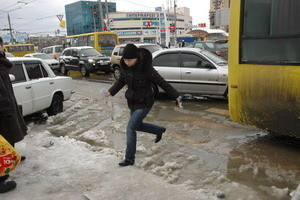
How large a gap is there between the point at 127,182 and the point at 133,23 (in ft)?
331

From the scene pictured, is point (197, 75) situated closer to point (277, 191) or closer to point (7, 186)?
point (277, 191)

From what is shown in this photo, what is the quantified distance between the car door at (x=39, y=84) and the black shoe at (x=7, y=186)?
3608 millimetres

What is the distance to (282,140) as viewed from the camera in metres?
5.12

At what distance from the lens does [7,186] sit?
3.46 meters

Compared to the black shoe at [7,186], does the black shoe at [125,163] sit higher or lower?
lower

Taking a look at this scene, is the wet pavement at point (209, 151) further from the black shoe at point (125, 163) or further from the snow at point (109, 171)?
the black shoe at point (125, 163)

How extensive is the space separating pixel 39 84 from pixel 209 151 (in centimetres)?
444

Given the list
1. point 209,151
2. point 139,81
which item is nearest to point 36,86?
point 139,81

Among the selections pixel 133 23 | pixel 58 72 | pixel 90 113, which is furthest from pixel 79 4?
pixel 90 113

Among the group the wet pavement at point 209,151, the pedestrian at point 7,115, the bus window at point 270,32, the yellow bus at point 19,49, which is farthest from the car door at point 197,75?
the yellow bus at point 19,49

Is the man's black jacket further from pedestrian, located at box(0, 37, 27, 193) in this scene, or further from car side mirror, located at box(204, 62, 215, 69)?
car side mirror, located at box(204, 62, 215, 69)

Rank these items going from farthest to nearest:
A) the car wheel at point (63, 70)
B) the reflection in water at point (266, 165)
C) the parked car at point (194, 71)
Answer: the car wheel at point (63, 70) → the parked car at point (194, 71) → the reflection in water at point (266, 165)

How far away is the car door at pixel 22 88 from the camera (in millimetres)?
6375

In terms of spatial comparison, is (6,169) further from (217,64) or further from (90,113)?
(217,64)
